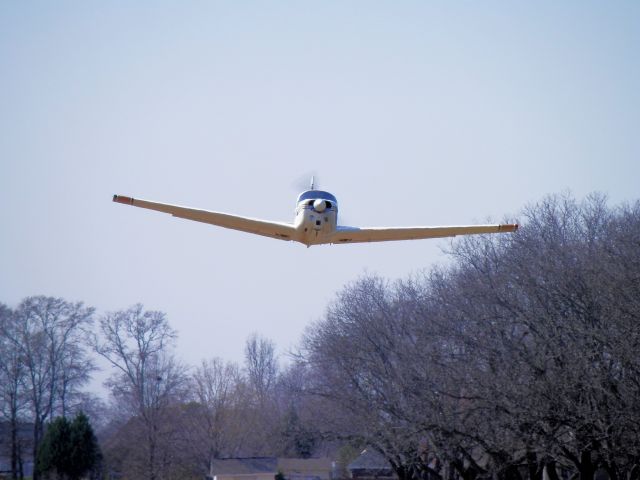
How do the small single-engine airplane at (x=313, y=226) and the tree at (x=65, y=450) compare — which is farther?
the tree at (x=65, y=450)

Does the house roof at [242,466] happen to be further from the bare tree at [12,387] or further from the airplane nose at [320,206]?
the airplane nose at [320,206]

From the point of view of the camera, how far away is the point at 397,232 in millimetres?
20688

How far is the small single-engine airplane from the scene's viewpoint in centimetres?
1936

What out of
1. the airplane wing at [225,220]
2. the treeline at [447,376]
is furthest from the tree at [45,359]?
the airplane wing at [225,220]

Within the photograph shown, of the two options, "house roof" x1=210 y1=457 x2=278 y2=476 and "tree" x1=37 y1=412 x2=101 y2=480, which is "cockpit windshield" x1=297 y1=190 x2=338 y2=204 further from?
"house roof" x1=210 y1=457 x2=278 y2=476

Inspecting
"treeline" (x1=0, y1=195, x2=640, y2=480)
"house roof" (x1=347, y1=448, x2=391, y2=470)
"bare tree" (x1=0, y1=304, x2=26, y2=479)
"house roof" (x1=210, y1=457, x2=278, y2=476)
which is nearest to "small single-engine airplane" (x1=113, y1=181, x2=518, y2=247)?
"treeline" (x1=0, y1=195, x2=640, y2=480)

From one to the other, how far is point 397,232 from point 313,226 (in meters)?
2.46

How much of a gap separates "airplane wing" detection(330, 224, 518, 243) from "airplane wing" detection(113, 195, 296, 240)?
125 cm

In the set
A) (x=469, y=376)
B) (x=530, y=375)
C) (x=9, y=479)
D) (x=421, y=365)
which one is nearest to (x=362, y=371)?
(x=421, y=365)

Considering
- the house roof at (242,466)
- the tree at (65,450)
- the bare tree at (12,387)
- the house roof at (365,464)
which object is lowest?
the house roof at (365,464)

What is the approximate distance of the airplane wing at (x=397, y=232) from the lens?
20.0 metres

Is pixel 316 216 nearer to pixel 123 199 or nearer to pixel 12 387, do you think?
pixel 123 199

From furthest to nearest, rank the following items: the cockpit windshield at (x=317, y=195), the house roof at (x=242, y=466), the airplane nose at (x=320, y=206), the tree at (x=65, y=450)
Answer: the house roof at (x=242, y=466), the tree at (x=65, y=450), the cockpit windshield at (x=317, y=195), the airplane nose at (x=320, y=206)

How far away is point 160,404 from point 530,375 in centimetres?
3845
